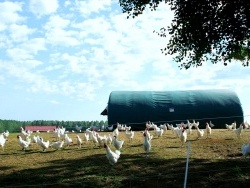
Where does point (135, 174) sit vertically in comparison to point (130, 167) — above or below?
below

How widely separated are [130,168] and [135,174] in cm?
102

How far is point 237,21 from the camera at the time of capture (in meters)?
18.2

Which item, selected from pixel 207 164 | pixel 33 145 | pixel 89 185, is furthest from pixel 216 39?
pixel 33 145

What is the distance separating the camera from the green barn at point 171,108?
49281 millimetres

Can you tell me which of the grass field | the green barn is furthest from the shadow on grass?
the green barn

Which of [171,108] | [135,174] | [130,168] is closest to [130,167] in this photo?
[130,168]

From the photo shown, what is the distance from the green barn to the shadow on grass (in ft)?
94.4

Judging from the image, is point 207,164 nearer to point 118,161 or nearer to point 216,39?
point 118,161

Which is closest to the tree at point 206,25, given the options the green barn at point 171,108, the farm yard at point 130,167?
the farm yard at point 130,167

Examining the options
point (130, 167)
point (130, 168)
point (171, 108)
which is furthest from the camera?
point (171, 108)

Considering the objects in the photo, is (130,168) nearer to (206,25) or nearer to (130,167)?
(130,167)

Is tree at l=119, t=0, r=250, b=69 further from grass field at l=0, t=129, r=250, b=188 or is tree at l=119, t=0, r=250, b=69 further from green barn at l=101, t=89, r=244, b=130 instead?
green barn at l=101, t=89, r=244, b=130

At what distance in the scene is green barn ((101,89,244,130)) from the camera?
49.3 meters

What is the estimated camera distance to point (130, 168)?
1833 centimetres
